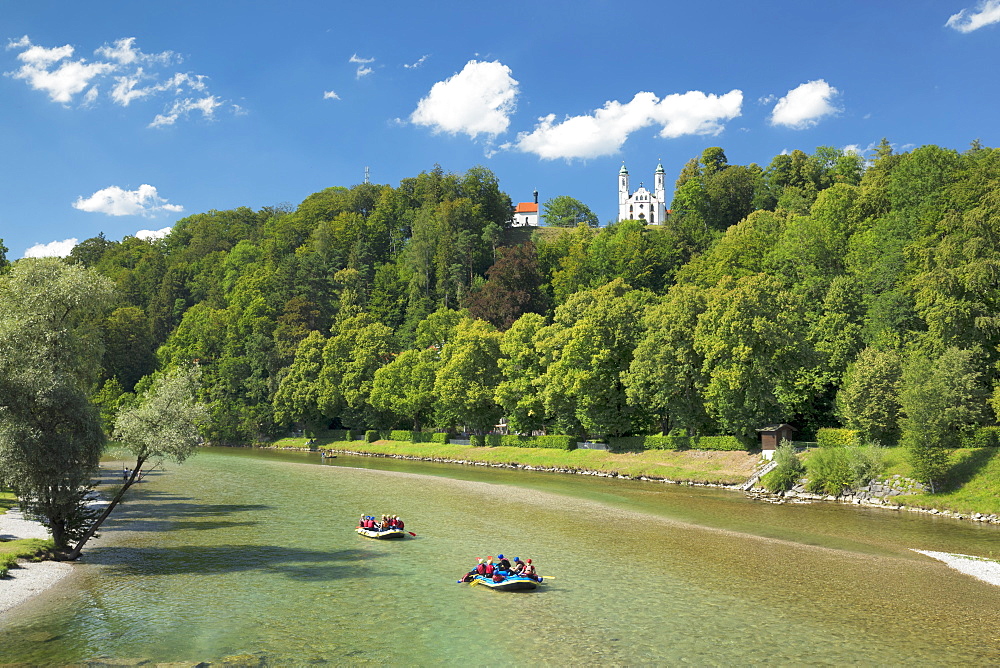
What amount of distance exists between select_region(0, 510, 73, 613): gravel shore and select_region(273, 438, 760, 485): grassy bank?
5116 cm

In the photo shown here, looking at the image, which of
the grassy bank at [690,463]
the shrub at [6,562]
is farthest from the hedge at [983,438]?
the shrub at [6,562]

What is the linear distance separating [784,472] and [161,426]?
150ft

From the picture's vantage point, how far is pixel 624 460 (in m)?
74.9

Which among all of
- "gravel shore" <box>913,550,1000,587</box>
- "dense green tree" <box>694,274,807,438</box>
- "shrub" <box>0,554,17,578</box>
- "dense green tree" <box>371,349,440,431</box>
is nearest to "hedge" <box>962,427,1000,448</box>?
"dense green tree" <box>694,274,807,438</box>

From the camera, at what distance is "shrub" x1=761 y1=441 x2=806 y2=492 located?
183ft

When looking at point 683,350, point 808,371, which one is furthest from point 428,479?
point 808,371

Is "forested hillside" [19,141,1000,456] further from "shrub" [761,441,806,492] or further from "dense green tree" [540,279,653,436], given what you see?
"shrub" [761,441,806,492]

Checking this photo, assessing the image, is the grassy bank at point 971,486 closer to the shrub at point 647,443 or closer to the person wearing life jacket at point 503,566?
the shrub at point 647,443

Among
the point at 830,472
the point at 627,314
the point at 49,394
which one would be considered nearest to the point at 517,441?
the point at 627,314

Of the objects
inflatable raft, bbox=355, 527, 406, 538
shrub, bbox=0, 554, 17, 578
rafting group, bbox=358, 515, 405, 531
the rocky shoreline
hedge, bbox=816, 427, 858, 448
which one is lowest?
the rocky shoreline

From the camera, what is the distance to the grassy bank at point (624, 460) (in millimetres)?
65125

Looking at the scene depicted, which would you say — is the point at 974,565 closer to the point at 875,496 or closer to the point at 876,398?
the point at 875,496

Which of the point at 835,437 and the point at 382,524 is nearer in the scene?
the point at 382,524

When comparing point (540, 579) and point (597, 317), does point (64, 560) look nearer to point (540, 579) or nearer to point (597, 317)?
point (540, 579)
